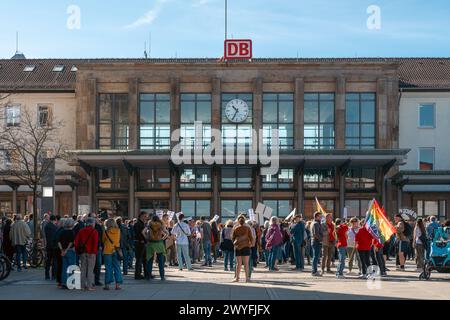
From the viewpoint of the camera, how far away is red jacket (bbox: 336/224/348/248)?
24359mm

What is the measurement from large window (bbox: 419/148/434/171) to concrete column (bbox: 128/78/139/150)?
18793 millimetres

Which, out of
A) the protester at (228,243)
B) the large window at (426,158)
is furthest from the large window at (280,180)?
the protester at (228,243)

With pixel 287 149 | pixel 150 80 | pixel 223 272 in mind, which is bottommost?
pixel 223 272

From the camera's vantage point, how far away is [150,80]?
51875 millimetres

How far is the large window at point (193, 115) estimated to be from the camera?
51281mm

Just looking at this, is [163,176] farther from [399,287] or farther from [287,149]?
[399,287]

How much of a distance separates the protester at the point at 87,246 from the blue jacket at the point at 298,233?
29.8ft

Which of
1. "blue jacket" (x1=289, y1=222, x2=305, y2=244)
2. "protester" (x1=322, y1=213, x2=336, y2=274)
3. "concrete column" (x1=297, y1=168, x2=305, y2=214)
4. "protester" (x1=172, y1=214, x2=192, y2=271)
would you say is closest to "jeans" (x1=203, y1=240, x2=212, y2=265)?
"protester" (x1=172, y1=214, x2=192, y2=271)

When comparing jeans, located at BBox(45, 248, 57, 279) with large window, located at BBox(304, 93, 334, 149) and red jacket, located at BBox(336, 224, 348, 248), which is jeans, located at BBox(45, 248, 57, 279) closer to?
red jacket, located at BBox(336, 224, 348, 248)
